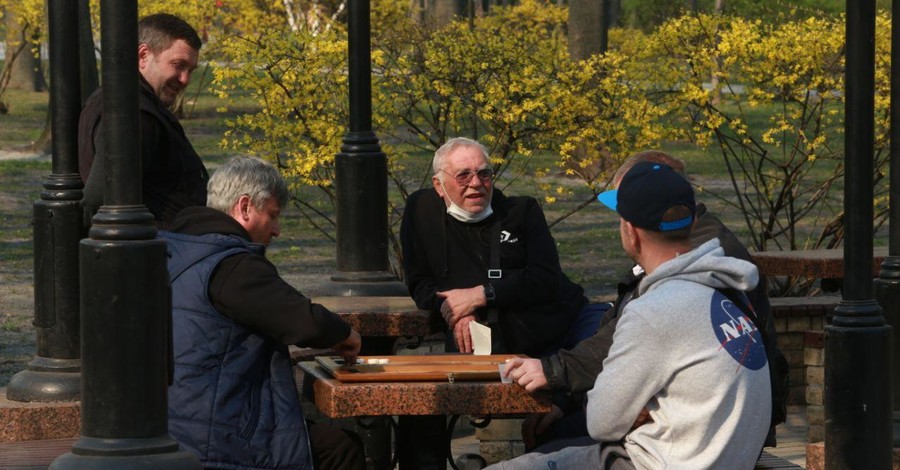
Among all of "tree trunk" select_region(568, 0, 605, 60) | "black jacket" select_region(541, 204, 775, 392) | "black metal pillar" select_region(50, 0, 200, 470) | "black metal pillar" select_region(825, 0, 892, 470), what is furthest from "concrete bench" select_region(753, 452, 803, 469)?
"tree trunk" select_region(568, 0, 605, 60)

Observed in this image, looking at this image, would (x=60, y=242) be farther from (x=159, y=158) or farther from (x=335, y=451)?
(x=335, y=451)

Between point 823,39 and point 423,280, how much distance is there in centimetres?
488

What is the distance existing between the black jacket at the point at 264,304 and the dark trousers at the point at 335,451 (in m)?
0.54

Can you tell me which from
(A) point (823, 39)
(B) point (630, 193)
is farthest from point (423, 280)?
(A) point (823, 39)

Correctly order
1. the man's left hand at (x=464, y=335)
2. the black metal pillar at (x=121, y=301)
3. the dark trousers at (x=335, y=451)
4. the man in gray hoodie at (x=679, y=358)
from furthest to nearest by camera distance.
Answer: the man's left hand at (x=464, y=335), the dark trousers at (x=335, y=451), the black metal pillar at (x=121, y=301), the man in gray hoodie at (x=679, y=358)

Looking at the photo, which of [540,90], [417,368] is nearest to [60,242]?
[417,368]

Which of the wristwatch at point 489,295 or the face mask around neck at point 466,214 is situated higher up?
the face mask around neck at point 466,214

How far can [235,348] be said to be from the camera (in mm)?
4535

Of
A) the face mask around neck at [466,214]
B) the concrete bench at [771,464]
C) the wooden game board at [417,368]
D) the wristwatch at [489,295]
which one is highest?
the face mask around neck at [466,214]

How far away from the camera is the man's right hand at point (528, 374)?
4.54m

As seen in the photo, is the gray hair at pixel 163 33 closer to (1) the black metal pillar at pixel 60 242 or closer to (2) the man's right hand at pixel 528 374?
(1) the black metal pillar at pixel 60 242

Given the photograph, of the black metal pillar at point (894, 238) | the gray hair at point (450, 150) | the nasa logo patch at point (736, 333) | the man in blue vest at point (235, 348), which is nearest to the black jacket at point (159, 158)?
the man in blue vest at point (235, 348)

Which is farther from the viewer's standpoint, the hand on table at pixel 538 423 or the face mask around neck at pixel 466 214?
the face mask around neck at pixel 466 214

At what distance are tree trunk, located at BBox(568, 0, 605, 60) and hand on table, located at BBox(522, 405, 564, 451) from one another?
46.8ft
